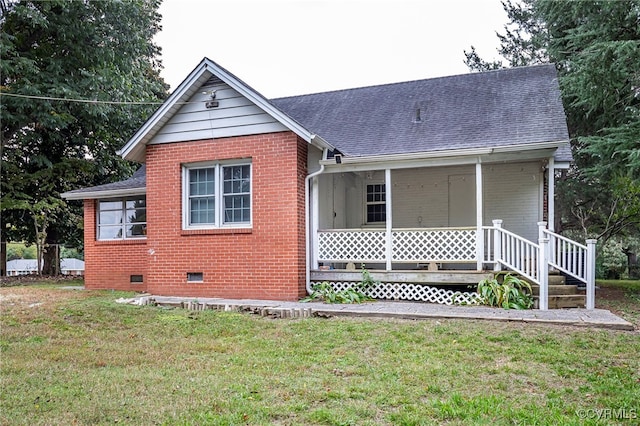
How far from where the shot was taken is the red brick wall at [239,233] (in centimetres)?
1052

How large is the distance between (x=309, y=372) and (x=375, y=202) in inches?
355

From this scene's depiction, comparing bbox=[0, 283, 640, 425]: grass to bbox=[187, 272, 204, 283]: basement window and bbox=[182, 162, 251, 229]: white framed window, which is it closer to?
bbox=[187, 272, 204, 283]: basement window

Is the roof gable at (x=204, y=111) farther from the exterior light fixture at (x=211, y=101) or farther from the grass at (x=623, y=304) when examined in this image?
the grass at (x=623, y=304)

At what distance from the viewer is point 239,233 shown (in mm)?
10875

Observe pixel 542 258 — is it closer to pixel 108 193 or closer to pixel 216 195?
pixel 216 195

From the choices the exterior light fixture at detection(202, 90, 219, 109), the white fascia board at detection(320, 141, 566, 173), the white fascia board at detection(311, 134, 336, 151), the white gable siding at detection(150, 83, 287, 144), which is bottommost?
the white fascia board at detection(320, 141, 566, 173)

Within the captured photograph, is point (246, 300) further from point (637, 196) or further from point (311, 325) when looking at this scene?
point (637, 196)

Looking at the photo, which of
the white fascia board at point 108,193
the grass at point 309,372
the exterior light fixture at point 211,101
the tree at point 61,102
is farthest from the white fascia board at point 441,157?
the tree at point 61,102

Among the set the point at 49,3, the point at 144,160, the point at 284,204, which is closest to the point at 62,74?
the point at 49,3

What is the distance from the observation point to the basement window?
11.3 m

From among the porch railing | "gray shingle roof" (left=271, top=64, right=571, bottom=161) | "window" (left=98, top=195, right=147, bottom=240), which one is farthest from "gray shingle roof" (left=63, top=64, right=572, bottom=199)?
the porch railing

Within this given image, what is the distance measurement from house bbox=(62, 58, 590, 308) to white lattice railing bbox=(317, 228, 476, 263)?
0.03 metres

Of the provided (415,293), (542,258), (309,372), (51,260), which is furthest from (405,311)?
(51,260)

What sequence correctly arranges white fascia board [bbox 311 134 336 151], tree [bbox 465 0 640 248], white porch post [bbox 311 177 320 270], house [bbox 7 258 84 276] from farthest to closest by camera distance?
house [bbox 7 258 84 276] → tree [bbox 465 0 640 248] → white porch post [bbox 311 177 320 270] → white fascia board [bbox 311 134 336 151]
